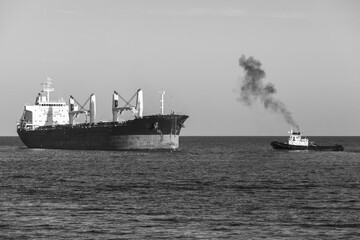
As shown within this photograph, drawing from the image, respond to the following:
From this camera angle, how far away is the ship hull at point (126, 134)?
120 meters

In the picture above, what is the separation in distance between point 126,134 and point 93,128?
10389 millimetres

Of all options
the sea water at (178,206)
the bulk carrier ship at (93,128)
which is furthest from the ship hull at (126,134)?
the sea water at (178,206)

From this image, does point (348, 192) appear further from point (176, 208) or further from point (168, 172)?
point (168, 172)

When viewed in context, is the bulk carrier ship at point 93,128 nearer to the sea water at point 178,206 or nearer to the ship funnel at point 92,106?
the ship funnel at point 92,106

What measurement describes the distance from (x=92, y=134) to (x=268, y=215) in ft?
319

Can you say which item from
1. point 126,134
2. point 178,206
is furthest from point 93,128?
point 178,206

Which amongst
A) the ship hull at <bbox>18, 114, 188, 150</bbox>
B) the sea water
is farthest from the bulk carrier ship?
the sea water

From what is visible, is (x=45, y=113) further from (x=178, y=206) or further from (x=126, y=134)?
(x=178, y=206)

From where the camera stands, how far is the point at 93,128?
13300 centimetres

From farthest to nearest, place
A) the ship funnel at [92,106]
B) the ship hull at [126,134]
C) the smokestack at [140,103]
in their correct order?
the ship funnel at [92,106]
the smokestack at [140,103]
the ship hull at [126,134]

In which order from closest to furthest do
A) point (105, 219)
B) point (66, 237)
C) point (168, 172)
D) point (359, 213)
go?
1. point (66, 237)
2. point (105, 219)
3. point (359, 213)
4. point (168, 172)

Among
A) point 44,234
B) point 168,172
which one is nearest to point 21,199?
point 44,234

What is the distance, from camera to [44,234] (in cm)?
3409

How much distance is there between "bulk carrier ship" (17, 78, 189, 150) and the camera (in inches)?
4791
